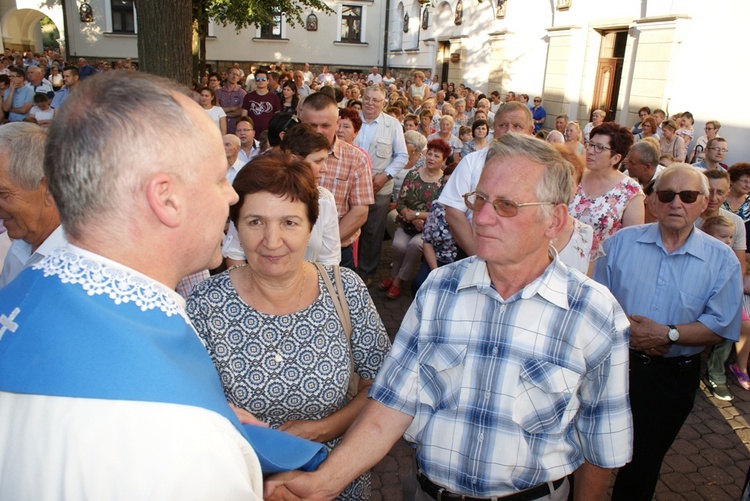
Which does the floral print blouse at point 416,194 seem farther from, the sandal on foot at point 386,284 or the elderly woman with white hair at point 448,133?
the elderly woman with white hair at point 448,133

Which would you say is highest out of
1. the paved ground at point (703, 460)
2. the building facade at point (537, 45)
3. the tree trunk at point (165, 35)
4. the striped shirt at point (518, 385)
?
the building facade at point (537, 45)

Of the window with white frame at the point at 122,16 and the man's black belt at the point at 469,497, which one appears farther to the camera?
the window with white frame at the point at 122,16

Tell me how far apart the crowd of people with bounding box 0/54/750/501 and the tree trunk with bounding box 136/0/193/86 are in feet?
8.75

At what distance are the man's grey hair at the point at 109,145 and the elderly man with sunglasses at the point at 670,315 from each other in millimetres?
2572

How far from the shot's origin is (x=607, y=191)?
419 cm

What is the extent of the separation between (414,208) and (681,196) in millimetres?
3582

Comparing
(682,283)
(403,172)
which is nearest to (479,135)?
(403,172)

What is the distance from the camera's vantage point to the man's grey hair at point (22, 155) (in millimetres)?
2322

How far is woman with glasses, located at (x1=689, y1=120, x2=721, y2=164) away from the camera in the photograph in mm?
10055

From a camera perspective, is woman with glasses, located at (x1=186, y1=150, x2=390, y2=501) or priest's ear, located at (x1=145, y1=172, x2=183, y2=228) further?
woman with glasses, located at (x1=186, y1=150, x2=390, y2=501)

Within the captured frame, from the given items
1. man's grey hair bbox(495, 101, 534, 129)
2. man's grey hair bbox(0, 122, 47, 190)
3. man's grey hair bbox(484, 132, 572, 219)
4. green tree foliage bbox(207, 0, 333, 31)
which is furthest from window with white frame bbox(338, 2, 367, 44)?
man's grey hair bbox(484, 132, 572, 219)

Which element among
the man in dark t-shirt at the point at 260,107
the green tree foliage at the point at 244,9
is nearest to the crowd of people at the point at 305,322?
the man in dark t-shirt at the point at 260,107

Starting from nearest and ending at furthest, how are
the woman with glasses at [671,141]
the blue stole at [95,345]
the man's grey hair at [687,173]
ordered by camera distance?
the blue stole at [95,345] < the man's grey hair at [687,173] < the woman with glasses at [671,141]

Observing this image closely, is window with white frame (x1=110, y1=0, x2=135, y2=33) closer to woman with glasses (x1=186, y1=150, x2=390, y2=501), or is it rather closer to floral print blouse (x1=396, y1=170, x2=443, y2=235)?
floral print blouse (x1=396, y1=170, x2=443, y2=235)
